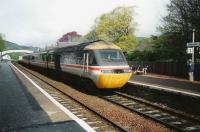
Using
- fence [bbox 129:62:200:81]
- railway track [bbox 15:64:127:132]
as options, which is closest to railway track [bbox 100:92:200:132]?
railway track [bbox 15:64:127:132]

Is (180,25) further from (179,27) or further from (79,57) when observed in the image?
(79,57)

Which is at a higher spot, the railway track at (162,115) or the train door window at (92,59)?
the train door window at (92,59)

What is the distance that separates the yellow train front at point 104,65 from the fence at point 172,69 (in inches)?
569

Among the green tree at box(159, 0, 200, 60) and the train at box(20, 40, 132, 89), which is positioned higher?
the green tree at box(159, 0, 200, 60)

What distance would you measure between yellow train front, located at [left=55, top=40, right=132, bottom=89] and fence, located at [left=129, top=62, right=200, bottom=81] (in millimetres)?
14447

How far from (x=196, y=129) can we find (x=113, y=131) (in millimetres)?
2501

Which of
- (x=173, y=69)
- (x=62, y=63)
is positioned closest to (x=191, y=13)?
(x=173, y=69)

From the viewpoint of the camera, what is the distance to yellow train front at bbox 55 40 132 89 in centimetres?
1627

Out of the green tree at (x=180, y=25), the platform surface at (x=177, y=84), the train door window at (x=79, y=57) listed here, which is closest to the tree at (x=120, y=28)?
the green tree at (x=180, y=25)

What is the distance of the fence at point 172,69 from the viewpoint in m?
30.0

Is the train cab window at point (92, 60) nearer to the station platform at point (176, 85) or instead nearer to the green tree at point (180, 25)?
the station platform at point (176, 85)

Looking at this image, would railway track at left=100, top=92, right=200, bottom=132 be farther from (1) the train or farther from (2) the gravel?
(1) the train

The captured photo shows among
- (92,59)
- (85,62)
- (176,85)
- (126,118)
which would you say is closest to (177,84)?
(176,85)

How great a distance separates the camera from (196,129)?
9.71 meters
